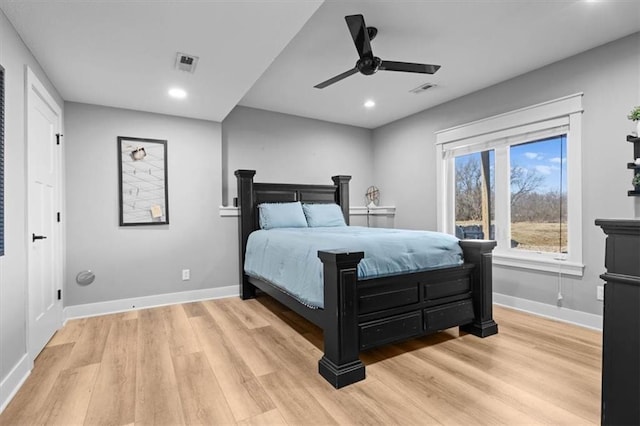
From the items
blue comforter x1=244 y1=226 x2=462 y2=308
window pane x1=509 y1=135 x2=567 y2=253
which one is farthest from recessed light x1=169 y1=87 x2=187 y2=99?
window pane x1=509 y1=135 x2=567 y2=253

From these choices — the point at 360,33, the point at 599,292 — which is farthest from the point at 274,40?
the point at 599,292

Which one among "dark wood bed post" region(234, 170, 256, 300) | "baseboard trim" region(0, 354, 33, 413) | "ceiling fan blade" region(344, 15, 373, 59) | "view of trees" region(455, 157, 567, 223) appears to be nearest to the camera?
"baseboard trim" region(0, 354, 33, 413)

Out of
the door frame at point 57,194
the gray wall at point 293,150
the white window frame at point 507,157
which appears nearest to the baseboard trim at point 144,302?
the door frame at point 57,194

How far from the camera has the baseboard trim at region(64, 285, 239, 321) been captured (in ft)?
11.1

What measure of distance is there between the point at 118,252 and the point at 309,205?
2.30 metres

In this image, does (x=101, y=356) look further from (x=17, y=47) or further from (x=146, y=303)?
Result: (x=17, y=47)

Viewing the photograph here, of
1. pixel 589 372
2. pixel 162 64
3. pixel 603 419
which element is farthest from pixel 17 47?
pixel 589 372

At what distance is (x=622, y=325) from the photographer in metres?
0.83

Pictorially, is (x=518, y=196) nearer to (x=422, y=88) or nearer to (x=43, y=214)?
(x=422, y=88)

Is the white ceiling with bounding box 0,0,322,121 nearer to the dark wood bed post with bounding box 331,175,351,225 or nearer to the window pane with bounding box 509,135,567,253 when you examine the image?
the dark wood bed post with bounding box 331,175,351,225

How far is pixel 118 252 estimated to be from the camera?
3570mm

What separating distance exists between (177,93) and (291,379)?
280 centimetres

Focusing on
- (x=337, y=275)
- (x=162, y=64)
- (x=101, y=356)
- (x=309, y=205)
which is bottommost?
(x=101, y=356)

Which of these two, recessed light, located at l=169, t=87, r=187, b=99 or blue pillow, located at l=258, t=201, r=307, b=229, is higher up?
recessed light, located at l=169, t=87, r=187, b=99
